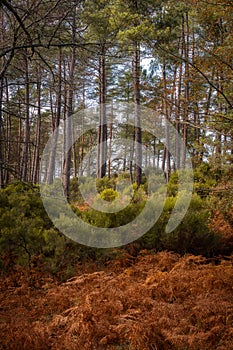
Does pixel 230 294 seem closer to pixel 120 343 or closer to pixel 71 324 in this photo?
pixel 120 343

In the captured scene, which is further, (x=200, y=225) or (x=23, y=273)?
(x=200, y=225)

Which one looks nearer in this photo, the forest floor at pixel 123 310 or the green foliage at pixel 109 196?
the forest floor at pixel 123 310

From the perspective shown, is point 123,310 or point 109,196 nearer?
point 123,310

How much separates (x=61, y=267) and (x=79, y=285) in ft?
3.46

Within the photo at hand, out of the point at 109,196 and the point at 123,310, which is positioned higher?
the point at 109,196

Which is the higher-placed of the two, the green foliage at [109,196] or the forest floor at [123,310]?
the green foliage at [109,196]

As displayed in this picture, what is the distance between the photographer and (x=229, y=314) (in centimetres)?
419

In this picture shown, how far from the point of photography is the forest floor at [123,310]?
3.71 m

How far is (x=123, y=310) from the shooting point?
14.9 ft

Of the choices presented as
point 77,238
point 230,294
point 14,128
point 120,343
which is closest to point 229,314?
point 230,294

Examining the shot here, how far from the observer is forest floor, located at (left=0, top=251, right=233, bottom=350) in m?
3.71

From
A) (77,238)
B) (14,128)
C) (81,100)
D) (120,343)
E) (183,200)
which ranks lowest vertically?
(120,343)

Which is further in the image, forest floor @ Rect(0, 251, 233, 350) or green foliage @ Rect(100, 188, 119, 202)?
green foliage @ Rect(100, 188, 119, 202)

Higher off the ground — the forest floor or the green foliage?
the green foliage
